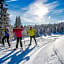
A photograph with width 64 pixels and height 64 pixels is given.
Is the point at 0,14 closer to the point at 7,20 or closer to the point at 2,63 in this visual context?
the point at 7,20

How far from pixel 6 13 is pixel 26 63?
21518mm

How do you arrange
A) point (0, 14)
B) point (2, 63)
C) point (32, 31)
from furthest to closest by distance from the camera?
point (0, 14)
point (32, 31)
point (2, 63)

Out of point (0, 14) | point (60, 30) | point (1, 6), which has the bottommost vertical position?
point (60, 30)

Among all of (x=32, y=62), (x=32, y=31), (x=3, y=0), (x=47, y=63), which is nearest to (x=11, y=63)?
(x=32, y=62)

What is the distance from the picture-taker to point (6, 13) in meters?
24.0

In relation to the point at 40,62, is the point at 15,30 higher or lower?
higher

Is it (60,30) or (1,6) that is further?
(60,30)

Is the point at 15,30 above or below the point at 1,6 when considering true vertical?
below

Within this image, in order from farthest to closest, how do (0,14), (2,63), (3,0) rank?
(0,14)
(3,0)
(2,63)

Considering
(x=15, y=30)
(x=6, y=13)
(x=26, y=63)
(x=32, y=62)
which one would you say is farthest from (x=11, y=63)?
(x=6, y=13)

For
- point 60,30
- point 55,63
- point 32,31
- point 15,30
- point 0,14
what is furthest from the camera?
point 60,30

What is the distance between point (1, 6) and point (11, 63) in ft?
58.7

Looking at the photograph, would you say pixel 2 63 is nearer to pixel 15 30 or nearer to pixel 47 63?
pixel 47 63

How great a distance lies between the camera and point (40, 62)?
174 inches
